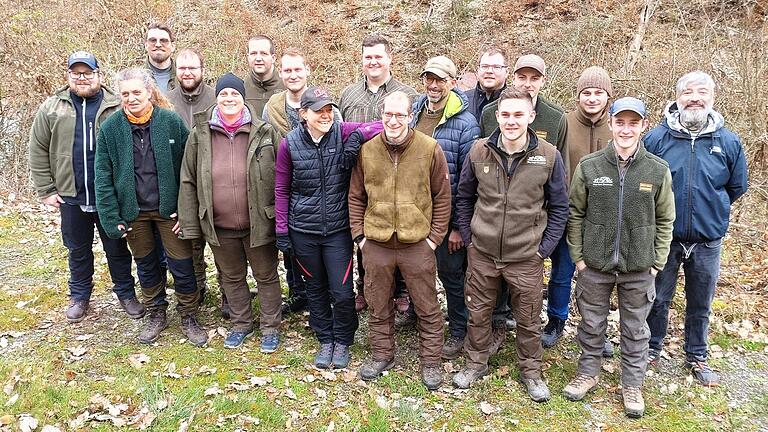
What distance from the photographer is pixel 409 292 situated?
481 centimetres

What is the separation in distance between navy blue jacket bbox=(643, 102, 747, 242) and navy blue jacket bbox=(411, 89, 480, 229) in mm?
1566

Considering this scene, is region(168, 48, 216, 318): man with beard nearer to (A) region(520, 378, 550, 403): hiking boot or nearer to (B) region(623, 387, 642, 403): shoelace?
(A) region(520, 378, 550, 403): hiking boot

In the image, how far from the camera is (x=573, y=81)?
11.9m

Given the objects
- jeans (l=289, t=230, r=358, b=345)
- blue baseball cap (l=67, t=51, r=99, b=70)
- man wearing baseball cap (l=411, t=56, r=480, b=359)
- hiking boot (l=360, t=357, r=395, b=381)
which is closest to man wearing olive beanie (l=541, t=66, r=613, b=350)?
man wearing baseball cap (l=411, t=56, r=480, b=359)

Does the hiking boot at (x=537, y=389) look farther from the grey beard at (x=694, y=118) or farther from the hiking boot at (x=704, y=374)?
the grey beard at (x=694, y=118)

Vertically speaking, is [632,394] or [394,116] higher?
[394,116]

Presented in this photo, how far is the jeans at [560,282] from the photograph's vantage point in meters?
5.18

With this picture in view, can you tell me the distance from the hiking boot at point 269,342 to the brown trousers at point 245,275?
44 mm

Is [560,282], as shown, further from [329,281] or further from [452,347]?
[329,281]

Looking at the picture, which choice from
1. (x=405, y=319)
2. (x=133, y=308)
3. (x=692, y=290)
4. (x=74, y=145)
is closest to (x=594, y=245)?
(x=692, y=290)

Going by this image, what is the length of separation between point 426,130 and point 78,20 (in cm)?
1428

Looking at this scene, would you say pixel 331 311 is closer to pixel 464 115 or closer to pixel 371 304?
pixel 371 304

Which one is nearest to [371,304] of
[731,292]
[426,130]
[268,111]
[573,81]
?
[426,130]

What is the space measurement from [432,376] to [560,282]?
1525 millimetres
